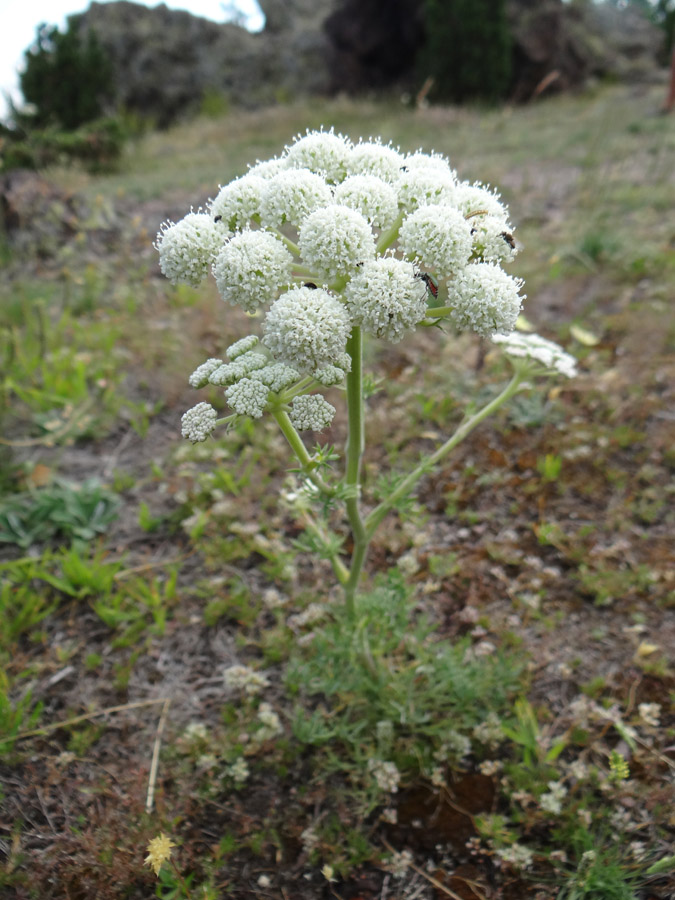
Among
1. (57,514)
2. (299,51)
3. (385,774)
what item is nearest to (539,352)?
(385,774)

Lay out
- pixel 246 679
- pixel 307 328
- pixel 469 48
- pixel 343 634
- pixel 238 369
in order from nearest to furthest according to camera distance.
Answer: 1. pixel 307 328
2. pixel 238 369
3. pixel 343 634
4. pixel 246 679
5. pixel 469 48

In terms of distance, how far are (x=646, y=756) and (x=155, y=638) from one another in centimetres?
231

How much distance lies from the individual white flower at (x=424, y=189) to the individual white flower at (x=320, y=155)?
0.77ft

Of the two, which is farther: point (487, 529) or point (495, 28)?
point (495, 28)

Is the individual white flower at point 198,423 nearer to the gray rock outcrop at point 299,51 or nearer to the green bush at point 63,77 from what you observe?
the green bush at point 63,77

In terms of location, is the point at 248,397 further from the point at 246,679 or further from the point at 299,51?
the point at 299,51

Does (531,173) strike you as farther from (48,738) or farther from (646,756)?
(48,738)

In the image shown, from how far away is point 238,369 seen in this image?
182 cm

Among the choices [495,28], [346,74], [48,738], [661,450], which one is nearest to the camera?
[48,738]

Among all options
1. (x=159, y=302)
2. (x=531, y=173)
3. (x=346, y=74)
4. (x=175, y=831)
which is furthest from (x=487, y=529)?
(x=346, y=74)

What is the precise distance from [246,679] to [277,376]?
5.31 feet

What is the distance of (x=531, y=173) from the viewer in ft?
29.1

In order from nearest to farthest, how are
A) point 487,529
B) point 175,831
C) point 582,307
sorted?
point 175,831
point 487,529
point 582,307

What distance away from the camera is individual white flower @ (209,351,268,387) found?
1.80 metres
